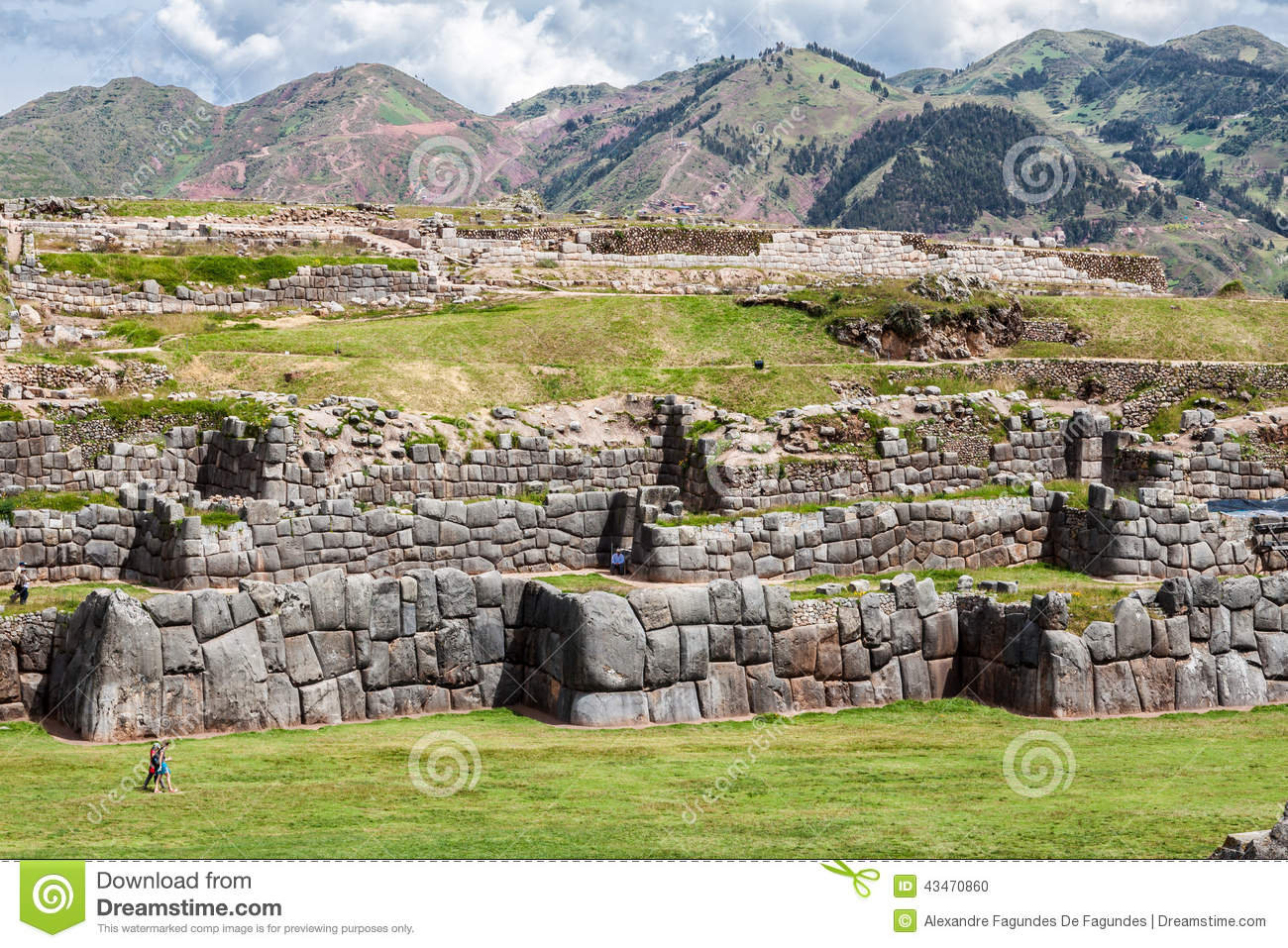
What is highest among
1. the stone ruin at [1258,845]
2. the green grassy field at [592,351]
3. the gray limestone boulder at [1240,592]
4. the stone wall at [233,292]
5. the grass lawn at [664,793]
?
the stone wall at [233,292]

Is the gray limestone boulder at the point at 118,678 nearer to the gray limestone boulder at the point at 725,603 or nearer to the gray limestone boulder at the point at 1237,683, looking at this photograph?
the gray limestone boulder at the point at 725,603

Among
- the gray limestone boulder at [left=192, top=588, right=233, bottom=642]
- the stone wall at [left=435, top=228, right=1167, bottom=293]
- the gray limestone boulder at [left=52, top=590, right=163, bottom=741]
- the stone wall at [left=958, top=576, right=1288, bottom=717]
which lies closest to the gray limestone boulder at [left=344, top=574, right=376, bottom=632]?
the gray limestone boulder at [left=192, top=588, right=233, bottom=642]

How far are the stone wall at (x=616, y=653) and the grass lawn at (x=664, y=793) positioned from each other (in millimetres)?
561

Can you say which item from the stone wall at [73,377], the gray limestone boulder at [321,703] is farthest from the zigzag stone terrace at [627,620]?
the stone wall at [73,377]

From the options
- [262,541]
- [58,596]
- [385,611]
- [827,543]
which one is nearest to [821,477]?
[827,543]

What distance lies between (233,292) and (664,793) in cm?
3664

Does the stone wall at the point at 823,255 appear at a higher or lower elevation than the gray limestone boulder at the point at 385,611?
higher

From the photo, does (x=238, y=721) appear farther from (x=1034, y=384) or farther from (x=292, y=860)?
(x=1034, y=384)

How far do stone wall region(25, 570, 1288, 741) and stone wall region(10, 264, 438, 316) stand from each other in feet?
97.8

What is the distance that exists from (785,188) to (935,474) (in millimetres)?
149825

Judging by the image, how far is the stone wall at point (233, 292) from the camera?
46.0m

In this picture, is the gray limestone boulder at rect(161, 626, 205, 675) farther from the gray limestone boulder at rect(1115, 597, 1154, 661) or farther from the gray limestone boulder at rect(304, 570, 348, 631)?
the gray limestone boulder at rect(1115, 597, 1154, 661)

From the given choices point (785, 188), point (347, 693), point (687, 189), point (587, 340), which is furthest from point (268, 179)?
point (347, 693)

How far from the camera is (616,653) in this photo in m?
19.3
